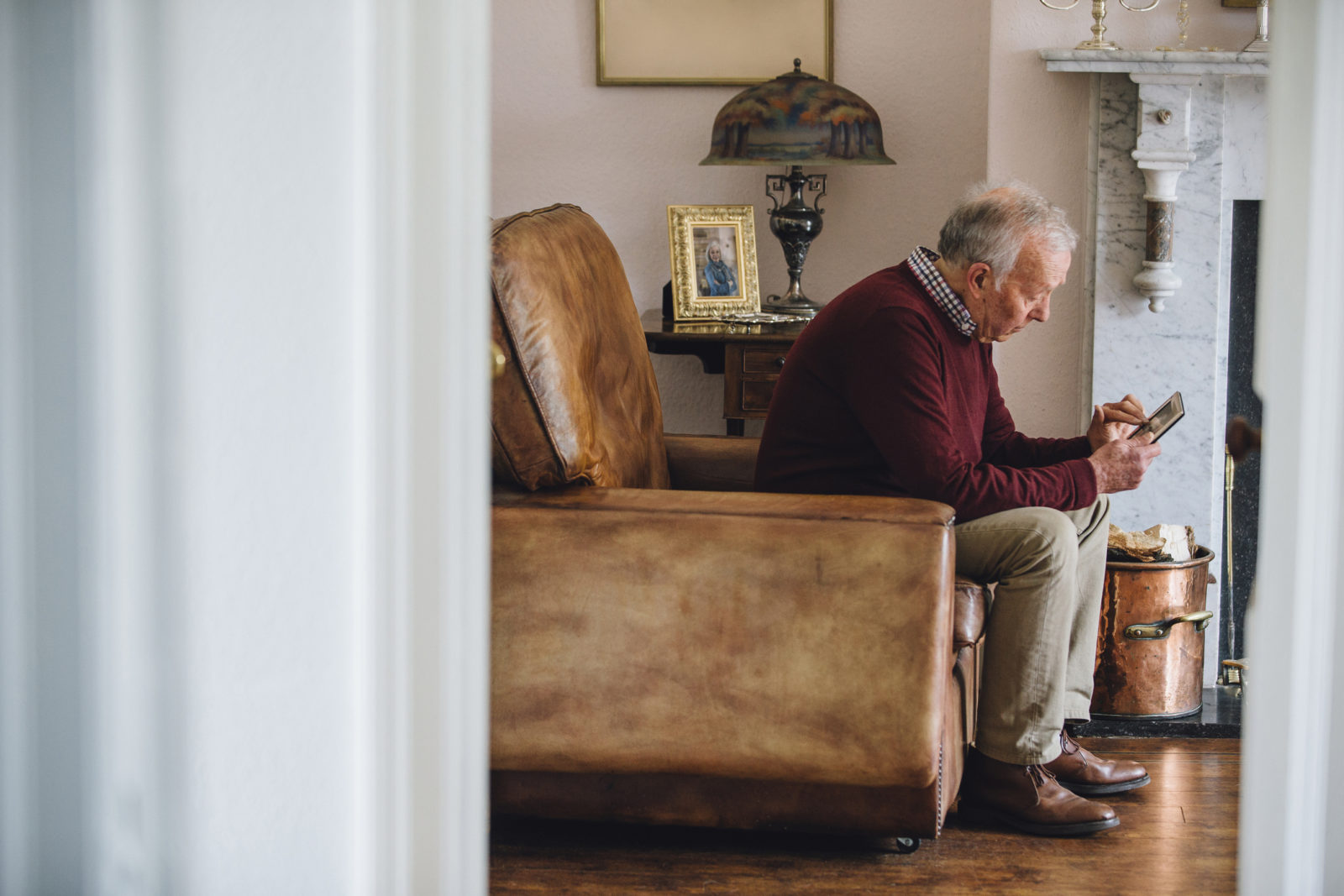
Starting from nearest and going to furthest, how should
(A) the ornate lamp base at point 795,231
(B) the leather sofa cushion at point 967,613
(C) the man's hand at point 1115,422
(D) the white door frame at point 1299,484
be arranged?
(D) the white door frame at point 1299,484
(B) the leather sofa cushion at point 967,613
(C) the man's hand at point 1115,422
(A) the ornate lamp base at point 795,231

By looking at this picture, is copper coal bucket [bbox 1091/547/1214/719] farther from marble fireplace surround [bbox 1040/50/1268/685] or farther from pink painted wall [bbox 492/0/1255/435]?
pink painted wall [bbox 492/0/1255/435]

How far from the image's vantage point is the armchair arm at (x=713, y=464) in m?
2.53

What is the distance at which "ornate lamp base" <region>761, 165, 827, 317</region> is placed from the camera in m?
3.27

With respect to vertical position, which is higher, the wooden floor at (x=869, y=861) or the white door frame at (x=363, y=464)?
the white door frame at (x=363, y=464)

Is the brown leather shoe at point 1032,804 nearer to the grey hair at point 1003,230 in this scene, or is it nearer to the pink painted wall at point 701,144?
the grey hair at point 1003,230

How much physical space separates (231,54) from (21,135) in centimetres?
21

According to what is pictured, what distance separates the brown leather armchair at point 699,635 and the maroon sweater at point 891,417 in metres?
0.17

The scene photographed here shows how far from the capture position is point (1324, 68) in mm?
1177

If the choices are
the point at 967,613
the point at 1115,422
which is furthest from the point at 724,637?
the point at 1115,422

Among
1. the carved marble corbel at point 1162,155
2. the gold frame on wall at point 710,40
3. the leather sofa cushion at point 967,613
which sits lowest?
the leather sofa cushion at point 967,613

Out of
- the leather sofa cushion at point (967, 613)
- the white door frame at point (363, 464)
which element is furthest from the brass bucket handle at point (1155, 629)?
the white door frame at point (363, 464)

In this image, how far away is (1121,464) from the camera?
213cm

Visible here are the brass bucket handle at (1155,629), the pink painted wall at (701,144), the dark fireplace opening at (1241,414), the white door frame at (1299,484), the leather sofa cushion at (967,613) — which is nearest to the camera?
the white door frame at (1299,484)

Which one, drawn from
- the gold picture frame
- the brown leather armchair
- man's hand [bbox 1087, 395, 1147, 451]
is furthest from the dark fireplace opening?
the brown leather armchair
